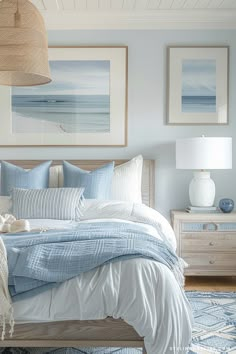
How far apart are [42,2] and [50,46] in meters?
0.45

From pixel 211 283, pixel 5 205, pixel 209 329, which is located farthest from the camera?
pixel 211 283

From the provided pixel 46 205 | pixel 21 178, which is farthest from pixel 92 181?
pixel 21 178

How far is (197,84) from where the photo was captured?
438 cm

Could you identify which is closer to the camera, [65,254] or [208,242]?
[65,254]

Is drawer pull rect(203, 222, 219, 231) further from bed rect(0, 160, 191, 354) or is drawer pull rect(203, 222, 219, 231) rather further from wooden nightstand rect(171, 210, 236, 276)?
bed rect(0, 160, 191, 354)

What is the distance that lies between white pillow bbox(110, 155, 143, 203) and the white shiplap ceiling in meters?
1.46

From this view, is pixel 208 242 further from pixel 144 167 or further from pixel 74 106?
pixel 74 106

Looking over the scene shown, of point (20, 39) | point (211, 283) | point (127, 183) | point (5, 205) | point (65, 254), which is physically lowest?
point (211, 283)

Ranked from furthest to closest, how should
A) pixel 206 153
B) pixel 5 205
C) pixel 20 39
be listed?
pixel 206 153, pixel 5 205, pixel 20 39

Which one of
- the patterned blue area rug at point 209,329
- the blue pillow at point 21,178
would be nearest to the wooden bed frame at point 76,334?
the patterned blue area rug at point 209,329

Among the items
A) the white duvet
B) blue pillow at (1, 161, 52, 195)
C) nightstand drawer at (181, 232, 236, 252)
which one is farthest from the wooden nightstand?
the white duvet

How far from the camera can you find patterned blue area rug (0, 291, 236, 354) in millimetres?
2549

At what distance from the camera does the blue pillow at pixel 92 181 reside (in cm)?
373

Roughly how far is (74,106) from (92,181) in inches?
40.6
